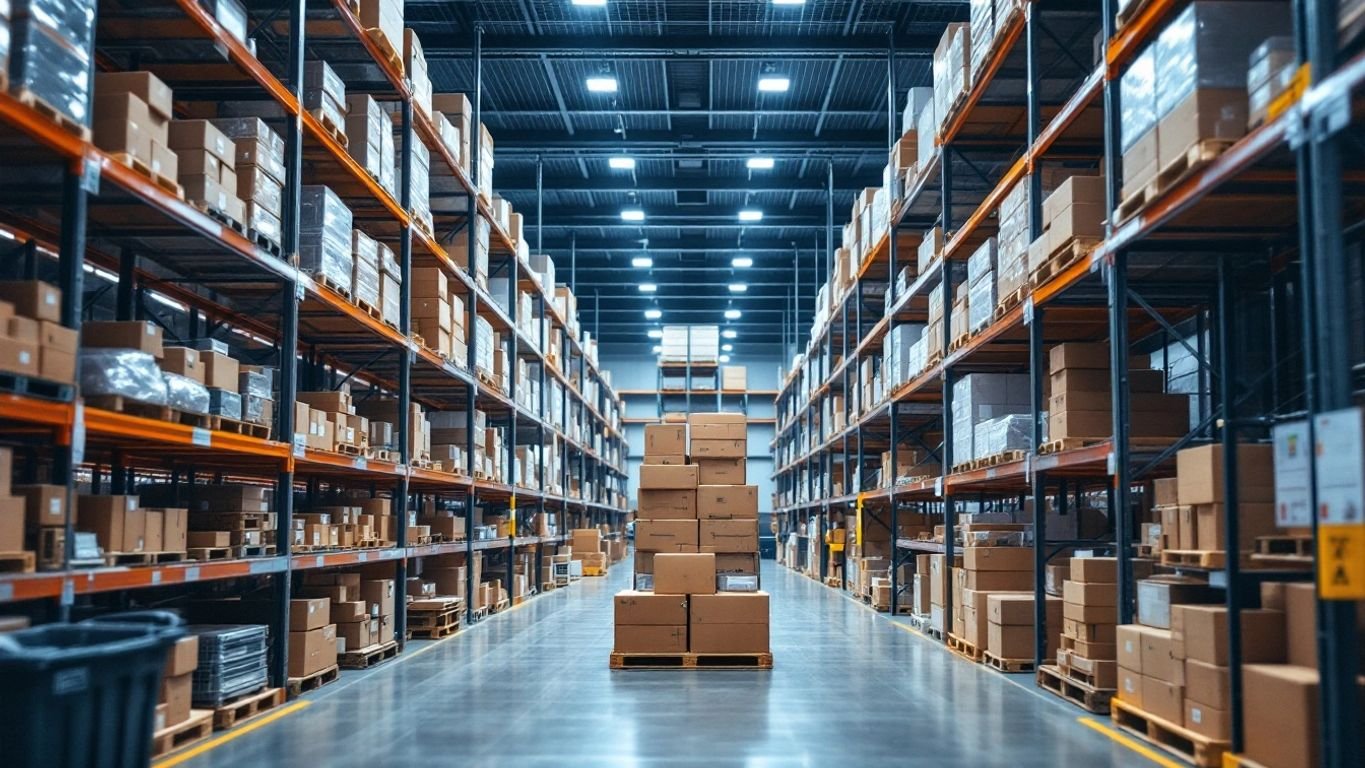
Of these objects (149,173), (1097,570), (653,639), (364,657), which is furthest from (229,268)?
(1097,570)

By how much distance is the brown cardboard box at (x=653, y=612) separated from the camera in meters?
9.62

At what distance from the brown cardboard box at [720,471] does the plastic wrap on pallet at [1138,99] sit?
5150mm

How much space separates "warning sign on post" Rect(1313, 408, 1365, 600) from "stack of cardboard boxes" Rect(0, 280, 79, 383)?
219 inches

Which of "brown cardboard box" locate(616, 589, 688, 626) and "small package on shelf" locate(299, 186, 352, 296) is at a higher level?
"small package on shelf" locate(299, 186, 352, 296)

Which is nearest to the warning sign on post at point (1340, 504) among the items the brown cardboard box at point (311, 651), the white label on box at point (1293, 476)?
the white label on box at point (1293, 476)

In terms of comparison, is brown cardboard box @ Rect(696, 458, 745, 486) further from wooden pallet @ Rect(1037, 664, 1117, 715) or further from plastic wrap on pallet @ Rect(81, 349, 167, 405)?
plastic wrap on pallet @ Rect(81, 349, 167, 405)

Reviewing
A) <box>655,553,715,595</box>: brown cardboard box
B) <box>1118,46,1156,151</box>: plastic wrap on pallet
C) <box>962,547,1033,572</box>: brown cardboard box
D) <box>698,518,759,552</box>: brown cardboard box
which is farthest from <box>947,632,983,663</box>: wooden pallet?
<box>1118,46,1156,151</box>: plastic wrap on pallet

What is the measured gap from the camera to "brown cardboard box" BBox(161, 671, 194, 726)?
599 centimetres

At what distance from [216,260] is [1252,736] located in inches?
299

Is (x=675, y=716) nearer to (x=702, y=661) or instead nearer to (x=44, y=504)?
(x=702, y=661)

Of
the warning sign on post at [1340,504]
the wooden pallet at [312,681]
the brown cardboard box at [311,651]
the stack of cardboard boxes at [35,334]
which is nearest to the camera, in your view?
the warning sign on post at [1340,504]

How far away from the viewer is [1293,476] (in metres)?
4.56

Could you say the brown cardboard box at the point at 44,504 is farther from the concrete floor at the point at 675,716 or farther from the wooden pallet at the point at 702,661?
the wooden pallet at the point at 702,661

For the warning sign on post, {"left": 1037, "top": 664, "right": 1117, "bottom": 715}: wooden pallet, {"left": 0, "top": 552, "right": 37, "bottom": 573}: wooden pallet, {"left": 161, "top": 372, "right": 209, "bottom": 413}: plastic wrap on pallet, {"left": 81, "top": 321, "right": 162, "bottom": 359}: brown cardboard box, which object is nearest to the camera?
the warning sign on post
